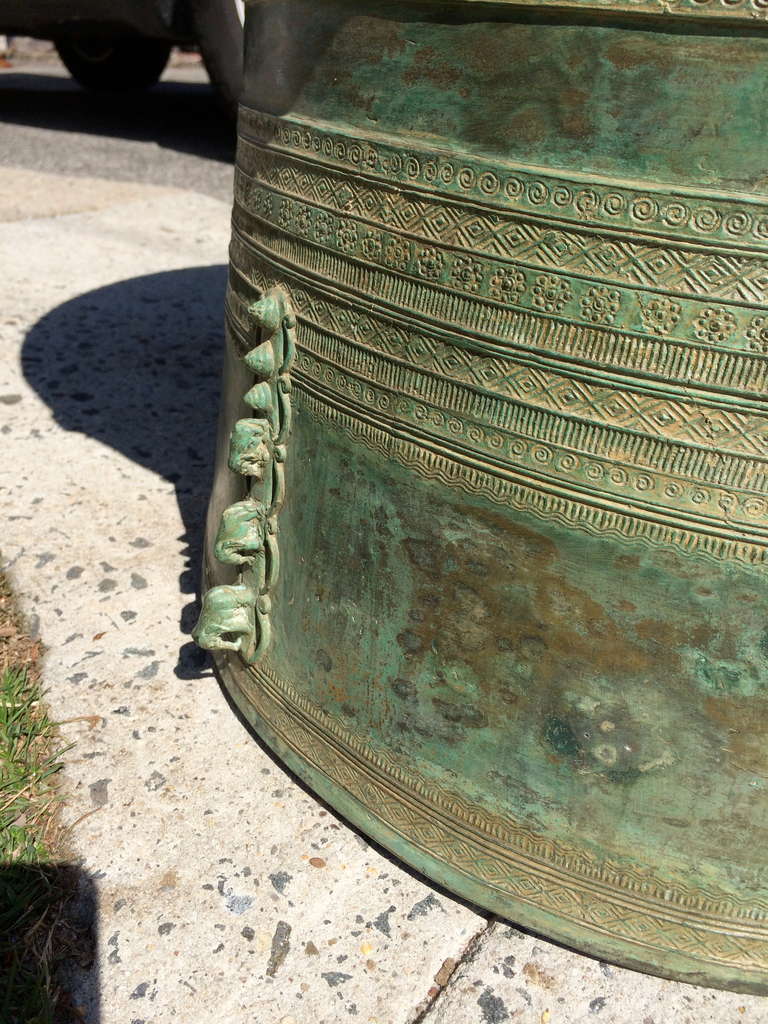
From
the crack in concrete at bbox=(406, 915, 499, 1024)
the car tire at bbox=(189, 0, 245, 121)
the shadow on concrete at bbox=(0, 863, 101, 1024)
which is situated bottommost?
the shadow on concrete at bbox=(0, 863, 101, 1024)

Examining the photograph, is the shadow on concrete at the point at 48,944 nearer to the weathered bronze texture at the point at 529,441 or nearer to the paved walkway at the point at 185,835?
the paved walkway at the point at 185,835

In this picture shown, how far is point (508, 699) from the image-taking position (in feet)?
4.61

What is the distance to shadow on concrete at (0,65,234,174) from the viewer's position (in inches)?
285

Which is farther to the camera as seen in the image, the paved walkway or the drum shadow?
the drum shadow

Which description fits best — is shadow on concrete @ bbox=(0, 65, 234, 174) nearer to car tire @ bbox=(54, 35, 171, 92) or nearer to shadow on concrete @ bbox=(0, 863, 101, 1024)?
car tire @ bbox=(54, 35, 171, 92)

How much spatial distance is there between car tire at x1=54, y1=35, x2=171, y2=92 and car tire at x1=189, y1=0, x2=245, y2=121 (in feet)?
10.0

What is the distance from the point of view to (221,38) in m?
5.59

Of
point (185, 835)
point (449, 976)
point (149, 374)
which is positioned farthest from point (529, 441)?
point (149, 374)

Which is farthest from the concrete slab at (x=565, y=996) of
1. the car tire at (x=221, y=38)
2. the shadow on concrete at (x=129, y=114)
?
the shadow on concrete at (x=129, y=114)

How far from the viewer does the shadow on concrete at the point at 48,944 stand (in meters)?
1.43

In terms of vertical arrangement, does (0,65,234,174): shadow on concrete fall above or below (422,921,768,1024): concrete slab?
above

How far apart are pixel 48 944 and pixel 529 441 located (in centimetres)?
111

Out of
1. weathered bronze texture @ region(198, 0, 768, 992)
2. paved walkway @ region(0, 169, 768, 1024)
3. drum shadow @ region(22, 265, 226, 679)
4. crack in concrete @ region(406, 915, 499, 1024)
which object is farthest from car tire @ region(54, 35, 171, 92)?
crack in concrete @ region(406, 915, 499, 1024)

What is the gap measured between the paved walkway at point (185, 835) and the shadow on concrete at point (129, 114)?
4547mm
